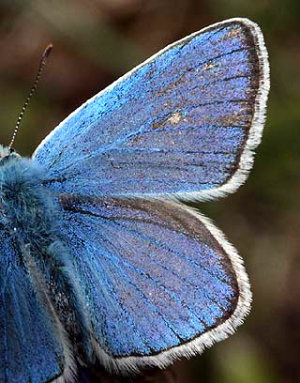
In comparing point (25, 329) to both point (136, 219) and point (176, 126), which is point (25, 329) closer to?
point (136, 219)

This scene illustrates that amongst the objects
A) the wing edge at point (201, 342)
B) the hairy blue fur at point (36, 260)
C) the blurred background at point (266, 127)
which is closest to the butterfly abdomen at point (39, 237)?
the hairy blue fur at point (36, 260)

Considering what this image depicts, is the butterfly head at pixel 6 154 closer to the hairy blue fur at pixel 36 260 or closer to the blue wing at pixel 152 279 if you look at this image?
the hairy blue fur at pixel 36 260

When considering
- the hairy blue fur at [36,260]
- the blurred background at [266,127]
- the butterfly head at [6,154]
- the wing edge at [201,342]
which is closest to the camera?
the wing edge at [201,342]

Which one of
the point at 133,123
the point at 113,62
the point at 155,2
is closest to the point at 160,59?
the point at 133,123

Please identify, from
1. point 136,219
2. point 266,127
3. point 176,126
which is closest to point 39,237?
point 136,219

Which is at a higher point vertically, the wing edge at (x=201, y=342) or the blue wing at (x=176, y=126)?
the blue wing at (x=176, y=126)

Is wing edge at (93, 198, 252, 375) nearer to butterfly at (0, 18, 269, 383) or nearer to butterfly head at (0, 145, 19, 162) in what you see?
butterfly at (0, 18, 269, 383)

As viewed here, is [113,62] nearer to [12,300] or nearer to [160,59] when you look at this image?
[160,59]

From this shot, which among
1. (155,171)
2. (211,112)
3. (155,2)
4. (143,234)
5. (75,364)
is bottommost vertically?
(75,364)
